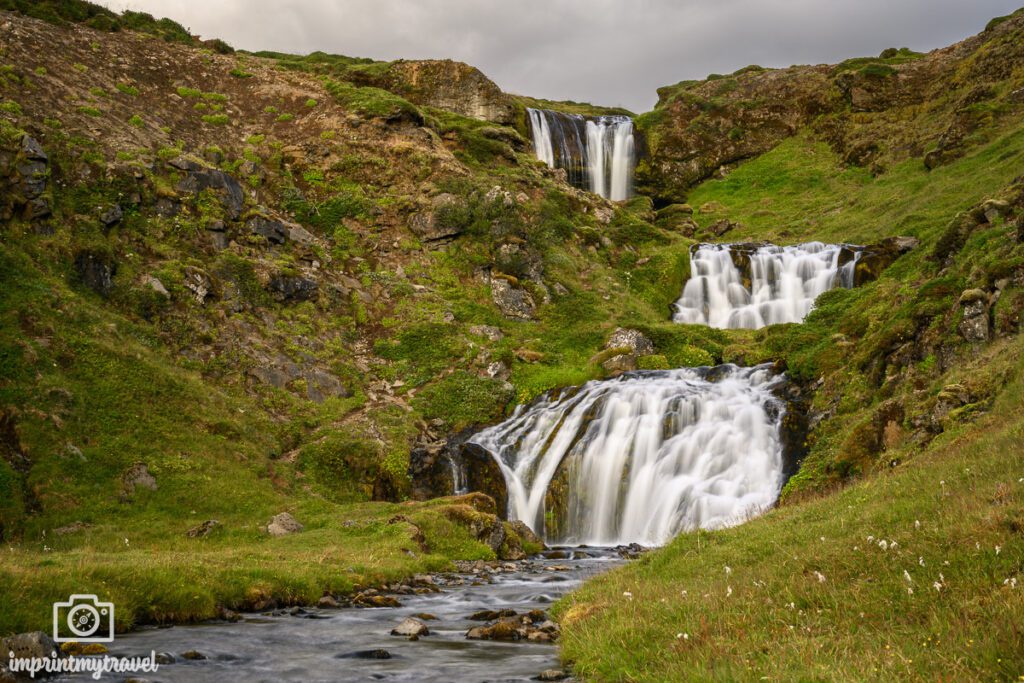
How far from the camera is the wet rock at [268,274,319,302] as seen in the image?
36.2 meters

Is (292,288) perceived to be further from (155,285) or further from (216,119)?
(216,119)

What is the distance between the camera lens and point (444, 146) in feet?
173

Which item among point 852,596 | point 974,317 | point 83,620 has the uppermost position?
point 974,317

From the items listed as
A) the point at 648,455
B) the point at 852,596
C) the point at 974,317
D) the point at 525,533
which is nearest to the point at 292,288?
the point at 525,533

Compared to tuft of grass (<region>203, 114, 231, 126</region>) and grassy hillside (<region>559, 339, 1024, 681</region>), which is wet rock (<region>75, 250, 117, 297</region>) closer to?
tuft of grass (<region>203, 114, 231, 126</region>)

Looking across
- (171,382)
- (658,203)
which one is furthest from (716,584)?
(658,203)

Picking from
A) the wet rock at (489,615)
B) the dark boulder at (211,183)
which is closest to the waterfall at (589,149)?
the dark boulder at (211,183)

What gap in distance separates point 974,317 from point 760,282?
25.7 m

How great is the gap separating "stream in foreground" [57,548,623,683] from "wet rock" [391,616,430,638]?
158 mm

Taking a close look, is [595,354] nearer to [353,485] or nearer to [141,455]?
[353,485]

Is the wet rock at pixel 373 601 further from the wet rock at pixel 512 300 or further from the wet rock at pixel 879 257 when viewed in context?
the wet rock at pixel 879 257

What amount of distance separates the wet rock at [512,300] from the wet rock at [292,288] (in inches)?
425

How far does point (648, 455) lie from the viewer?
26.8 metres

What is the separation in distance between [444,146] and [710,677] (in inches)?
1989
